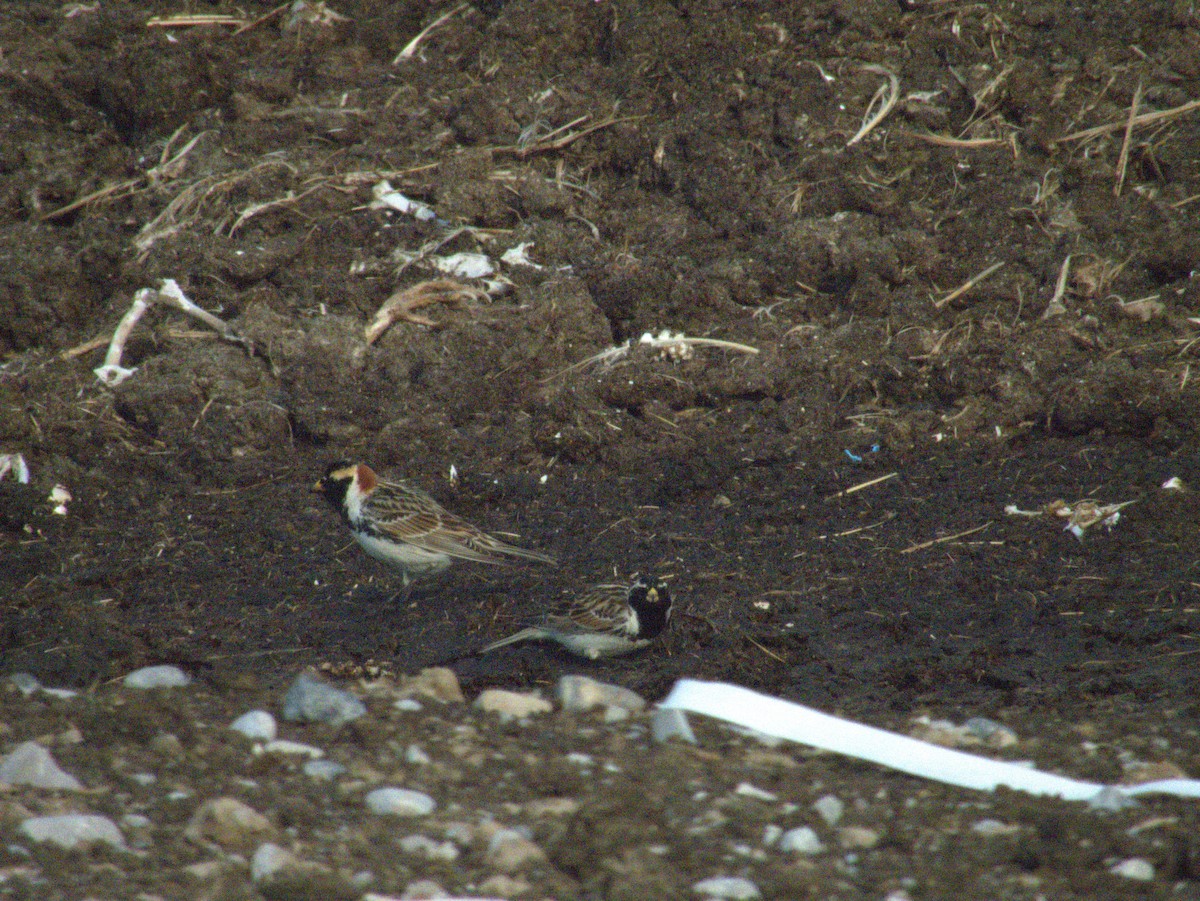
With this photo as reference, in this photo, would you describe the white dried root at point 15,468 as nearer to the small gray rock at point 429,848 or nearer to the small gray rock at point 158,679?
the small gray rock at point 158,679

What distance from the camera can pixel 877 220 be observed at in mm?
8250

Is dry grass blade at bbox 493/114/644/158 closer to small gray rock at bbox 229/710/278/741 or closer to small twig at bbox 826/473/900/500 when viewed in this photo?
small twig at bbox 826/473/900/500

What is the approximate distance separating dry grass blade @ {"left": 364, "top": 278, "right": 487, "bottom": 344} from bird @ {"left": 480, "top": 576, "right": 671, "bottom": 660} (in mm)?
2939

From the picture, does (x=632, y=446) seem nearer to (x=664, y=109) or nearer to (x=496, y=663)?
(x=496, y=663)

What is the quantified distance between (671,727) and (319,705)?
1086 mm

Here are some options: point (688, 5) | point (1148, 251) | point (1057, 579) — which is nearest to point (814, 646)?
point (1057, 579)

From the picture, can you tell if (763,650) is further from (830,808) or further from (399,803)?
(399,803)

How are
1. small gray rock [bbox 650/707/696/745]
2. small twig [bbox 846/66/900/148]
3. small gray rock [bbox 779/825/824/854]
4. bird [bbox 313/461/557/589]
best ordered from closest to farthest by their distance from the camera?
small gray rock [bbox 779/825/824/854] → small gray rock [bbox 650/707/696/745] → bird [bbox 313/461/557/589] → small twig [bbox 846/66/900/148]

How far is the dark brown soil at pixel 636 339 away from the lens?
5418 millimetres

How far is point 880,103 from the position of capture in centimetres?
891

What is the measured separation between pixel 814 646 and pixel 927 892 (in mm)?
2416

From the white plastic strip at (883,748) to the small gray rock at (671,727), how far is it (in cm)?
8

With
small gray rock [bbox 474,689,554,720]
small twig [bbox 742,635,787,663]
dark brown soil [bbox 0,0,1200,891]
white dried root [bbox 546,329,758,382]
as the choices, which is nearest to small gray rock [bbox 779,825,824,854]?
small gray rock [bbox 474,689,554,720]

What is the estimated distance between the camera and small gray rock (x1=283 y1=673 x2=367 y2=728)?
3805 millimetres
